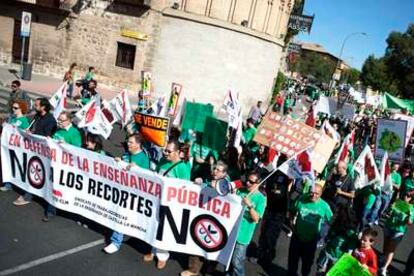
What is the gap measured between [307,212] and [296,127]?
1402mm

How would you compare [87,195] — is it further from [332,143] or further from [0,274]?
[332,143]

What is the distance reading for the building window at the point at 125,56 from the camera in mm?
25609

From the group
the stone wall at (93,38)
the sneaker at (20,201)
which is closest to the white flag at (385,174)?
the sneaker at (20,201)

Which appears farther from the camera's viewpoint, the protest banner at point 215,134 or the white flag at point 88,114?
the protest banner at point 215,134

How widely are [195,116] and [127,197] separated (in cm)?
337

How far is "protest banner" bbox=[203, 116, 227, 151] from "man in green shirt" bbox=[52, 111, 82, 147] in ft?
8.39

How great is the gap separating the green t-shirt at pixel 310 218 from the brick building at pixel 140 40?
20.9m

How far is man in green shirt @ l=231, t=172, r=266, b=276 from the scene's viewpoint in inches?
206

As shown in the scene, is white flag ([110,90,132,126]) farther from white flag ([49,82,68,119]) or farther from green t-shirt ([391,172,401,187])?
green t-shirt ([391,172,401,187])

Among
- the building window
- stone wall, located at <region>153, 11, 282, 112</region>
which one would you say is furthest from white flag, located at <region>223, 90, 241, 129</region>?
the building window

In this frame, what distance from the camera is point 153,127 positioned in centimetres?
713

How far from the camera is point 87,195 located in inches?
246

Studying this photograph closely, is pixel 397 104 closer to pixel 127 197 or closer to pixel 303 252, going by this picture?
pixel 303 252

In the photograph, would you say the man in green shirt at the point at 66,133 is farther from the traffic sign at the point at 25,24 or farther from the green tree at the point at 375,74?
the green tree at the point at 375,74
